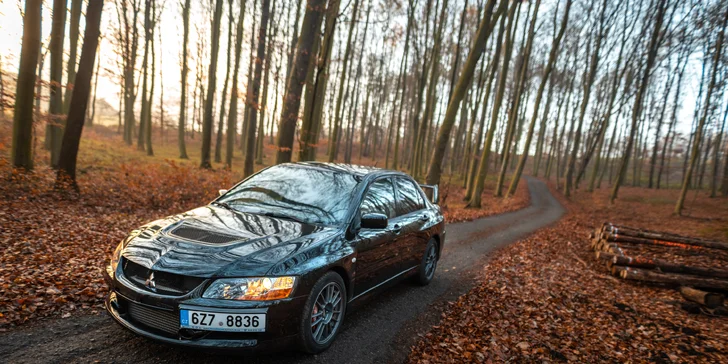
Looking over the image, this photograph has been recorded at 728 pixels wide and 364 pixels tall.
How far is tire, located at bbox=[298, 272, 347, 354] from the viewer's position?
10.1 feet

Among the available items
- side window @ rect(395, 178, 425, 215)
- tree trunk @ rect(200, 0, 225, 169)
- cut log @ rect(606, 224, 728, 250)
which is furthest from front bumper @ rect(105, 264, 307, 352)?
tree trunk @ rect(200, 0, 225, 169)

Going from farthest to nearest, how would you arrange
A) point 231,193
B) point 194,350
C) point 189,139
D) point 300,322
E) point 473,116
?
point 189,139
point 473,116
point 231,193
point 300,322
point 194,350

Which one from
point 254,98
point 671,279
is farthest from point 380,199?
point 254,98

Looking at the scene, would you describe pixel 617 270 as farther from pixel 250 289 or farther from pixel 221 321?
pixel 221 321

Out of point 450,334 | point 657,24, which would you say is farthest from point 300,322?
point 657,24

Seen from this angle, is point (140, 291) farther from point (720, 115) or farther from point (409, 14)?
point (720, 115)

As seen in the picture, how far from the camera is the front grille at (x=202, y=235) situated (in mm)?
3055

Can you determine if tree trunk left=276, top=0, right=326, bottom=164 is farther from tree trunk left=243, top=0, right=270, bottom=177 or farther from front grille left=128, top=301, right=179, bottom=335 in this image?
front grille left=128, top=301, right=179, bottom=335

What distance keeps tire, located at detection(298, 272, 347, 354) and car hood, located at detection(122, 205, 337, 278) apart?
15.8 inches

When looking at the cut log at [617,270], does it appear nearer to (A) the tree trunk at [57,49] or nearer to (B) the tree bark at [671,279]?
(B) the tree bark at [671,279]

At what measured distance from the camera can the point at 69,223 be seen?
7.00 m

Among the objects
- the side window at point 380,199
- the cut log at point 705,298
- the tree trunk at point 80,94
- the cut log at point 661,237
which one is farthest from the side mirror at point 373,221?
the cut log at point 661,237

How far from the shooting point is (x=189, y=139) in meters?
44.8

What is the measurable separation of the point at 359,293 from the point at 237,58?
18.8 metres
